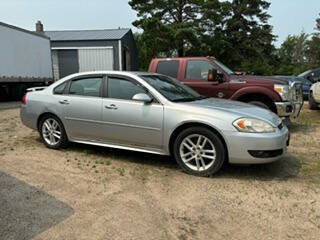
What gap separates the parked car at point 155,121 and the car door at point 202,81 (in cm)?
227

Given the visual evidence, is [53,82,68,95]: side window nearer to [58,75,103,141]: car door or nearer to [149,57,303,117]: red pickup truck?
[58,75,103,141]: car door

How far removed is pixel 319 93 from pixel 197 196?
27.7ft

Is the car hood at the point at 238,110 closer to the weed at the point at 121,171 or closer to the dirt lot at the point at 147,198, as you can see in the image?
the dirt lot at the point at 147,198

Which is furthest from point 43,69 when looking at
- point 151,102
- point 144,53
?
point 144,53

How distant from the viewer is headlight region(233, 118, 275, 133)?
424cm

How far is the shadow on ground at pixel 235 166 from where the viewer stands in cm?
449

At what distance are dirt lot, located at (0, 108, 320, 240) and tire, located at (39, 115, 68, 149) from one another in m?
0.26

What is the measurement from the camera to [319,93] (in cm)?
1048

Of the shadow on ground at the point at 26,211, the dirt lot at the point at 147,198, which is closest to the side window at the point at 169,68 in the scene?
the dirt lot at the point at 147,198

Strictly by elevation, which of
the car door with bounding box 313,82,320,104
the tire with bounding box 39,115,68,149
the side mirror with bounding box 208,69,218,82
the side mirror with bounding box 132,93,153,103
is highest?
the side mirror with bounding box 208,69,218,82

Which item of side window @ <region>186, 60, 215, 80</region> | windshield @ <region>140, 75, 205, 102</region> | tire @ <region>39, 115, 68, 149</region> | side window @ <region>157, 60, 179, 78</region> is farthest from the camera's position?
side window @ <region>157, 60, 179, 78</region>

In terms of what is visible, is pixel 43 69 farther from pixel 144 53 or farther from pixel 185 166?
pixel 144 53

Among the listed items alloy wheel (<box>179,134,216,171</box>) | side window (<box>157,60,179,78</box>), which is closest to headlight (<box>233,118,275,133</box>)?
alloy wheel (<box>179,134,216,171</box>)

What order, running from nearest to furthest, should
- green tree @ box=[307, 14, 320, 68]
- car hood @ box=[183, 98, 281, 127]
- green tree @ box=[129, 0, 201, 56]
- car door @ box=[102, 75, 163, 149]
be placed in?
car hood @ box=[183, 98, 281, 127], car door @ box=[102, 75, 163, 149], green tree @ box=[129, 0, 201, 56], green tree @ box=[307, 14, 320, 68]
